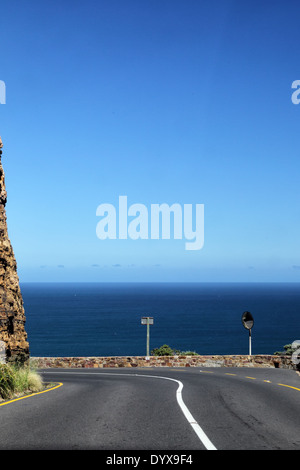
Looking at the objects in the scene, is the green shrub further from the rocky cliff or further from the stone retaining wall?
the stone retaining wall

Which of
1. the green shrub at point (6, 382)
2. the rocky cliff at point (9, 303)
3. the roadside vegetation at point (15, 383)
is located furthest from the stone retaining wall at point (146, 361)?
the green shrub at point (6, 382)

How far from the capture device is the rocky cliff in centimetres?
1797

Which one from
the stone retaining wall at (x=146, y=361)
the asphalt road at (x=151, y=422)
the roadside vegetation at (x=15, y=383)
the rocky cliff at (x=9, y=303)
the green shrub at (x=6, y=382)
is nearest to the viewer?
the asphalt road at (x=151, y=422)

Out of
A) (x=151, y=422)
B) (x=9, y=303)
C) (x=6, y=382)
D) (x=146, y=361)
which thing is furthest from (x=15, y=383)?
(x=146, y=361)

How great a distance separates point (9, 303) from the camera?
18406 mm

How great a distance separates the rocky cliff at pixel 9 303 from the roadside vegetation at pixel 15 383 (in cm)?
331

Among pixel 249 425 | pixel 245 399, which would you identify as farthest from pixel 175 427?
pixel 245 399

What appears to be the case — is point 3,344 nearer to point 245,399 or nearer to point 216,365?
point 245,399

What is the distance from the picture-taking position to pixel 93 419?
8797mm

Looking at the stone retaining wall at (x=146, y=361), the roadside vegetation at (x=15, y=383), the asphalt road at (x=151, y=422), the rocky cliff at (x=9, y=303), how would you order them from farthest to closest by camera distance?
the stone retaining wall at (x=146, y=361)
the rocky cliff at (x=9, y=303)
the roadside vegetation at (x=15, y=383)
the asphalt road at (x=151, y=422)

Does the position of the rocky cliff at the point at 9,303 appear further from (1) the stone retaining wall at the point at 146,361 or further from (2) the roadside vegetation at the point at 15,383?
(1) the stone retaining wall at the point at 146,361

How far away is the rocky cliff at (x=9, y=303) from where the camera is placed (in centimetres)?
1797

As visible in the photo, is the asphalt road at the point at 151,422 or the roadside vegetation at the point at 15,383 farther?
the roadside vegetation at the point at 15,383

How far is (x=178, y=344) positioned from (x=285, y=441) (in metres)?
118
